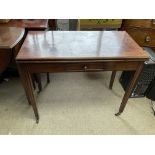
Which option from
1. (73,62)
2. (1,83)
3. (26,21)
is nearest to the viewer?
(73,62)

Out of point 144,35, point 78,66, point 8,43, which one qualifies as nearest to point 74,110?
point 78,66

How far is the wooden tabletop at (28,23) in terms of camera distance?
1.61 metres

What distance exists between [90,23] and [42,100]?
1.10 m

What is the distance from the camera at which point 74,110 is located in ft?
5.43

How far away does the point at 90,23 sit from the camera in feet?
6.44

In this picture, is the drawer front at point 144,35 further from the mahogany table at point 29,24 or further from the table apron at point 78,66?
the mahogany table at point 29,24

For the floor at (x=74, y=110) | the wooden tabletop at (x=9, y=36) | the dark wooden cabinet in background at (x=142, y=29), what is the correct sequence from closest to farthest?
the wooden tabletop at (x=9, y=36)
the floor at (x=74, y=110)
the dark wooden cabinet in background at (x=142, y=29)

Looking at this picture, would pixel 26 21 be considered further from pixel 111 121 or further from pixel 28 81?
pixel 111 121

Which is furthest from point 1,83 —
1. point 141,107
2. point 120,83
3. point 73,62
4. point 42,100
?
point 141,107

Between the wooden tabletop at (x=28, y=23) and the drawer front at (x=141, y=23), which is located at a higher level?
the drawer front at (x=141, y=23)

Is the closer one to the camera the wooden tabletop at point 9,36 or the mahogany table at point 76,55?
the mahogany table at point 76,55

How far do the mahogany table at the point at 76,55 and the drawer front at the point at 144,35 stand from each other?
0.58 metres

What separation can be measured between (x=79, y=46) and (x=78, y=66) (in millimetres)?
172

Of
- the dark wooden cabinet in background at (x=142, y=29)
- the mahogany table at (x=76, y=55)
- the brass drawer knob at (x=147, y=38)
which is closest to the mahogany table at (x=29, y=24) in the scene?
the mahogany table at (x=76, y=55)
